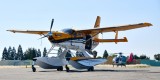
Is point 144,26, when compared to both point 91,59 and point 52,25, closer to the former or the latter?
point 91,59

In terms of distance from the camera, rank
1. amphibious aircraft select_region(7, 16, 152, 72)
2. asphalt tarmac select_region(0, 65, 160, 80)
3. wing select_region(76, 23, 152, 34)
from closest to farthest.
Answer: asphalt tarmac select_region(0, 65, 160, 80), wing select_region(76, 23, 152, 34), amphibious aircraft select_region(7, 16, 152, 72)

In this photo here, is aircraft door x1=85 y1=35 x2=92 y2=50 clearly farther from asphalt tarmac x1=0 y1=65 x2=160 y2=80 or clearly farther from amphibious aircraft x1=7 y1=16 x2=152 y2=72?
asphalt tarmac x1=0 y1=65 x2=160 y2=80

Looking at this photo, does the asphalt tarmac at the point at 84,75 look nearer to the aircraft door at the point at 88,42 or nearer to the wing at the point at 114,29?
the wing at the point at 114,29

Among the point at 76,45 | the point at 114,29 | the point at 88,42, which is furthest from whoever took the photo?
the point at 88,42

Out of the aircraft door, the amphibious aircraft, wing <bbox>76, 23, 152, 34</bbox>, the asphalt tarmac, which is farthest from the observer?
the aircraft door

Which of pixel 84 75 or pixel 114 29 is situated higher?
pixel 114 29

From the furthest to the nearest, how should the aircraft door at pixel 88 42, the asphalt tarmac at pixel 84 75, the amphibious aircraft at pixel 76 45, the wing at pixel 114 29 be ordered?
the aircraft door at pixel 88 42, the amphibious aircraft at pixel 76 45, the wing at pixel 114 29, the asphalt tarmac at pixel 84 75

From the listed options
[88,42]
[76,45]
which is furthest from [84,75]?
[88,42]

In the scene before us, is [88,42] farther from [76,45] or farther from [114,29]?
[114,29]

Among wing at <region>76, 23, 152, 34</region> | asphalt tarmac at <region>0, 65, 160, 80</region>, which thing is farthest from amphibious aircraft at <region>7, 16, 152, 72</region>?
asphalt tarmac at <region>0, 65, 160, 80</region>

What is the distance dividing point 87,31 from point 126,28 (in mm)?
3914

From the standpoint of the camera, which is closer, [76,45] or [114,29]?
[114,29]

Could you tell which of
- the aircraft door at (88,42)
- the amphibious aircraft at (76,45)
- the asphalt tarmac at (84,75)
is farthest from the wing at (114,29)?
the asphalt tarmac at (84,75)

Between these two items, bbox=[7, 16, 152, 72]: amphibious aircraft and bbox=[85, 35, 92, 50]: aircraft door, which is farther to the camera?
bbox=[85, 35, 92, 50]: aircraft door
